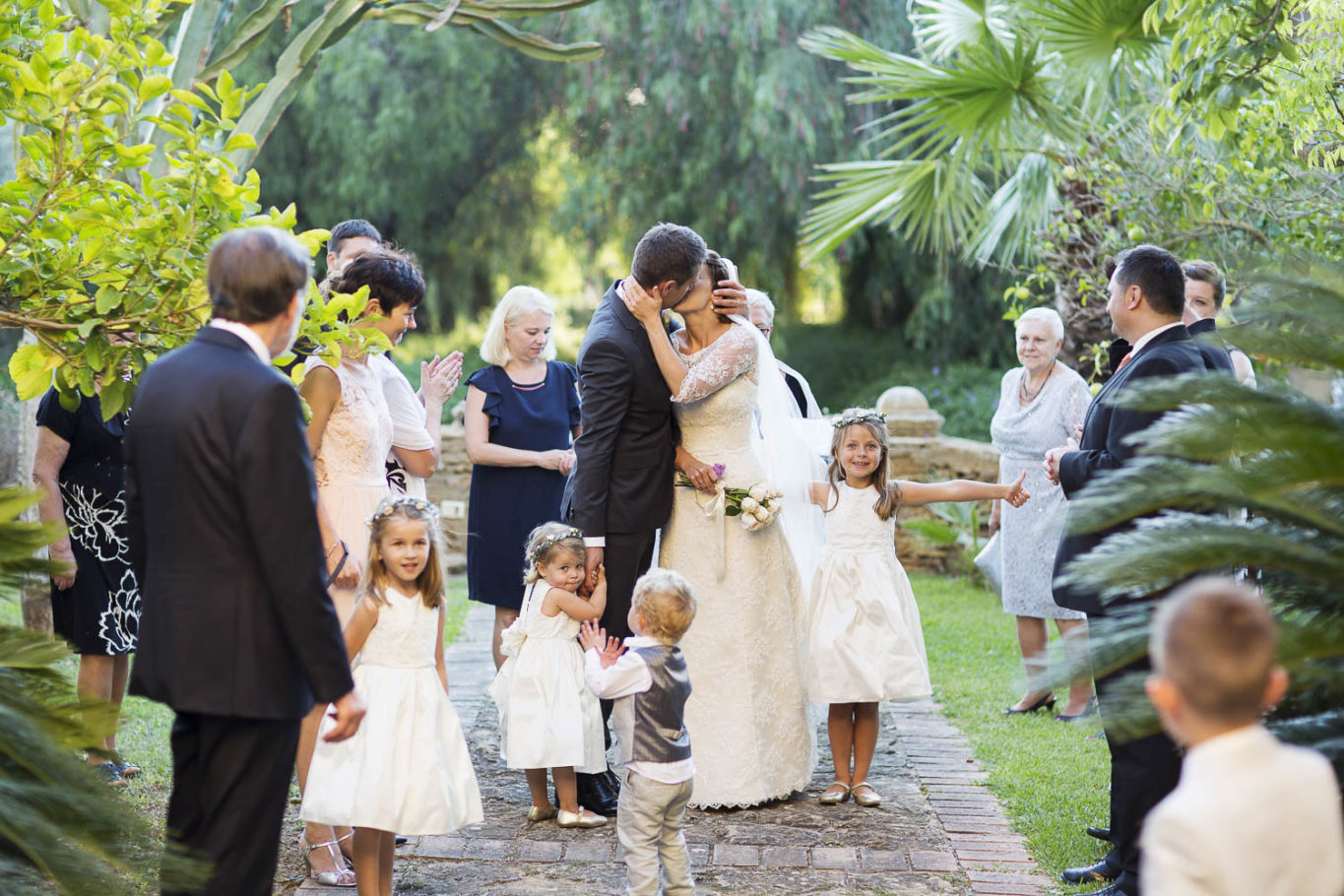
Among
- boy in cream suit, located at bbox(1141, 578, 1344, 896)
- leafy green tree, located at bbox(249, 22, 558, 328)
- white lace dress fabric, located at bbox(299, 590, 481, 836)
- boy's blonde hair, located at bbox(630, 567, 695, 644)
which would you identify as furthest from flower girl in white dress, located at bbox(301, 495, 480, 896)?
leafy green tree, located at bbox(249, 22, 558, 328)

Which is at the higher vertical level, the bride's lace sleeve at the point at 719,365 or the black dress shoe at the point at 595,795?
the bride's lace sleeve at the point at 719,365

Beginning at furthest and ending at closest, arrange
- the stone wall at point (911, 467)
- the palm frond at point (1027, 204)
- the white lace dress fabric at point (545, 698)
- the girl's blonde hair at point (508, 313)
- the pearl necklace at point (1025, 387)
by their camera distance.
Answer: the stone wall at point (911, 467) < the palm frond at point (1027, 204) < the pearl necklace at point (1025, 387) < the girl's blonde hair at point (508, 313) < the white lace dress fabric at point (545, 698)

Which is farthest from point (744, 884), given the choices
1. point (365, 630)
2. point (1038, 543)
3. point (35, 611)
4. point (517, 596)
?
point (35, 611)

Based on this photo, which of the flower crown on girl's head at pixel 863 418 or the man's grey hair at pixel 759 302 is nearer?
the flower crown on girl's head at pixel 863 418

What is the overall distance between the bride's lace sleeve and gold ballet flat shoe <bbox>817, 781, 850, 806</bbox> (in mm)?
1616

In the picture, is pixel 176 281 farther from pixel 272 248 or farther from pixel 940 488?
pixel 940 488

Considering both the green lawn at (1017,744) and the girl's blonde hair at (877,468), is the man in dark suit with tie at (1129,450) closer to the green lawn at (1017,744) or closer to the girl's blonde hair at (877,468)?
the green lawn at (1017,744)

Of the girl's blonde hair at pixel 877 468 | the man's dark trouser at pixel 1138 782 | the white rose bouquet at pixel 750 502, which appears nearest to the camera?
the man's dark trouser at pixel 1138 782

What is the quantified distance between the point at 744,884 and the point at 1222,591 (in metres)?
2.63

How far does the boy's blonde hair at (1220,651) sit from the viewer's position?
6.61ft

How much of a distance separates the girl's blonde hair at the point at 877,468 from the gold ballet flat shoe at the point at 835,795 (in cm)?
107

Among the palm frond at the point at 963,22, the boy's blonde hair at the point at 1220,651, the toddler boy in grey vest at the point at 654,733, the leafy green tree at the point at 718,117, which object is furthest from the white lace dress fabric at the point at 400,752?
the leafy green tree at the point at 718,117

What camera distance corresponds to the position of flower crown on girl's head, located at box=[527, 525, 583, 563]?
4844 mm

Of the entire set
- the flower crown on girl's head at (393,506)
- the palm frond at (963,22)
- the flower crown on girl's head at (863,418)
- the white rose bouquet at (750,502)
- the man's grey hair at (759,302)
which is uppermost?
the palm frond at (963,22)
